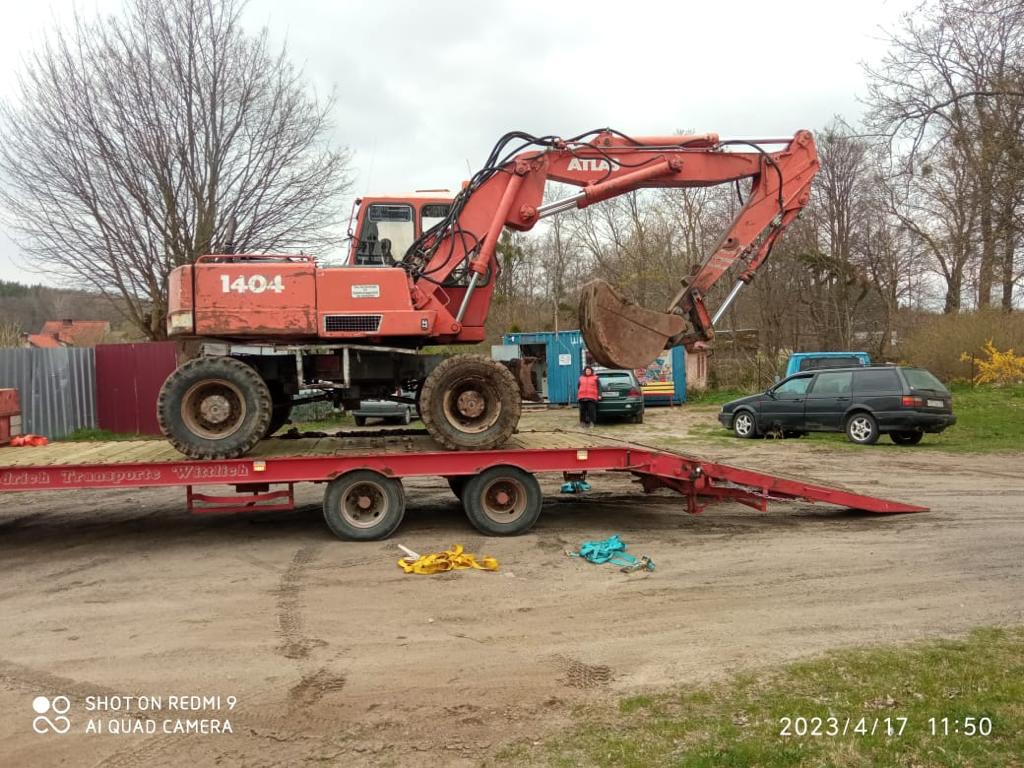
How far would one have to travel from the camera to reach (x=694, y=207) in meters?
36.9

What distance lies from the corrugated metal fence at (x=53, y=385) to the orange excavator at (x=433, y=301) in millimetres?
10498

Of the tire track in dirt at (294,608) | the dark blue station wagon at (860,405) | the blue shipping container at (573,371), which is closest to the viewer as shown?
the tire track in dirt at (294,608)

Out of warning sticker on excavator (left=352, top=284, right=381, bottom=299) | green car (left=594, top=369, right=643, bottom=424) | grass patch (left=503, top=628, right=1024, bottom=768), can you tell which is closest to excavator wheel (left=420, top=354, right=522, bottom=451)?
warning sticker on excavator (left=352, top=284, right=381, bottom=299)

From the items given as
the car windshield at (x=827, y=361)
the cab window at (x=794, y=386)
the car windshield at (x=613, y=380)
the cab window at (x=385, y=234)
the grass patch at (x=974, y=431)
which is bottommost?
the grass patch at (x=974, y=431)

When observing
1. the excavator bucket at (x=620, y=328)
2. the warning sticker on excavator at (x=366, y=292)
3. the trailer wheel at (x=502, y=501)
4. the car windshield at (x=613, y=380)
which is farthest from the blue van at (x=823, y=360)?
the warning sticker on excavator at (x=366, y=292)

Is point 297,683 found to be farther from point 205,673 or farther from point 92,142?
point 92,142

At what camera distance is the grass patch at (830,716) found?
3.41 meters

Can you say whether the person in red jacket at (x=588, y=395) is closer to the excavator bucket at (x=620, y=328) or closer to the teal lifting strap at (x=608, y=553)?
the excavator bucket at (x=620, y=328)

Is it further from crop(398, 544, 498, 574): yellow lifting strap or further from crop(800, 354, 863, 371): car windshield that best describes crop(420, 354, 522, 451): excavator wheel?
crop(800, 354, 863, 371): car windshield

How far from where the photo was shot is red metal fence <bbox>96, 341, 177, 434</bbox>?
1784 cm

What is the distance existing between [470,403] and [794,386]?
10.8m

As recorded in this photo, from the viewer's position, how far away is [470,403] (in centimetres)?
822

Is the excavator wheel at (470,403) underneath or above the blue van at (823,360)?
underneath

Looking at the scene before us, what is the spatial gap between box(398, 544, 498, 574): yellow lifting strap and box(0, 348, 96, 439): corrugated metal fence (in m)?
13.1
